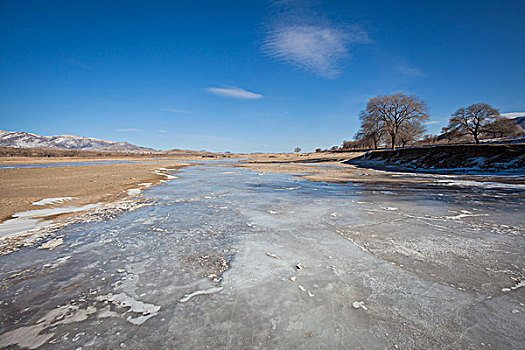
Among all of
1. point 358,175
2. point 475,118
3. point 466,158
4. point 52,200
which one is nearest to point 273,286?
point 52,200

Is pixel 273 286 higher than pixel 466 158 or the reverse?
the reverse

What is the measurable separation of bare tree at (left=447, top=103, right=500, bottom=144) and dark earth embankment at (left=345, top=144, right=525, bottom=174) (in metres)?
6.56

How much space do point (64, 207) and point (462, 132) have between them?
3126cm

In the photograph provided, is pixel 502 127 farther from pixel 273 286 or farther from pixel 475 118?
pixel 273 286

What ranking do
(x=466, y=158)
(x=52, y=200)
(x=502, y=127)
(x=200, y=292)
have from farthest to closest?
(x=502, y=127) → (x=466, y=158) → (x=52, y=200) → (x=200, y=292)

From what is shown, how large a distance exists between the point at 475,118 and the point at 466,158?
9.99m

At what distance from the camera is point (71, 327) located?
1.68m

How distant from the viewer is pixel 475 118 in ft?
67.9

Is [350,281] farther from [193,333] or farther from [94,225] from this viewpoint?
[94,225]

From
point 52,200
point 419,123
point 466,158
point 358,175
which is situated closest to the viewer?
point 52,200

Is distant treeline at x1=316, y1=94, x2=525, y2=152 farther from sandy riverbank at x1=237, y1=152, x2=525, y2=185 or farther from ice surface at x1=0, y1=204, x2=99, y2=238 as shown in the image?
ice surface at x1=0, y1=204, x2=99, y2=238

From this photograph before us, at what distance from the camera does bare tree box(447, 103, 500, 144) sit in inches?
792

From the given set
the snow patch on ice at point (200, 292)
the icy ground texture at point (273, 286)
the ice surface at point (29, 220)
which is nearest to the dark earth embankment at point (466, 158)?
the icy ground texture at point (273, 286)

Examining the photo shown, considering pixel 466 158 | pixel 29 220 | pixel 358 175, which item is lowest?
pixel 29 220
